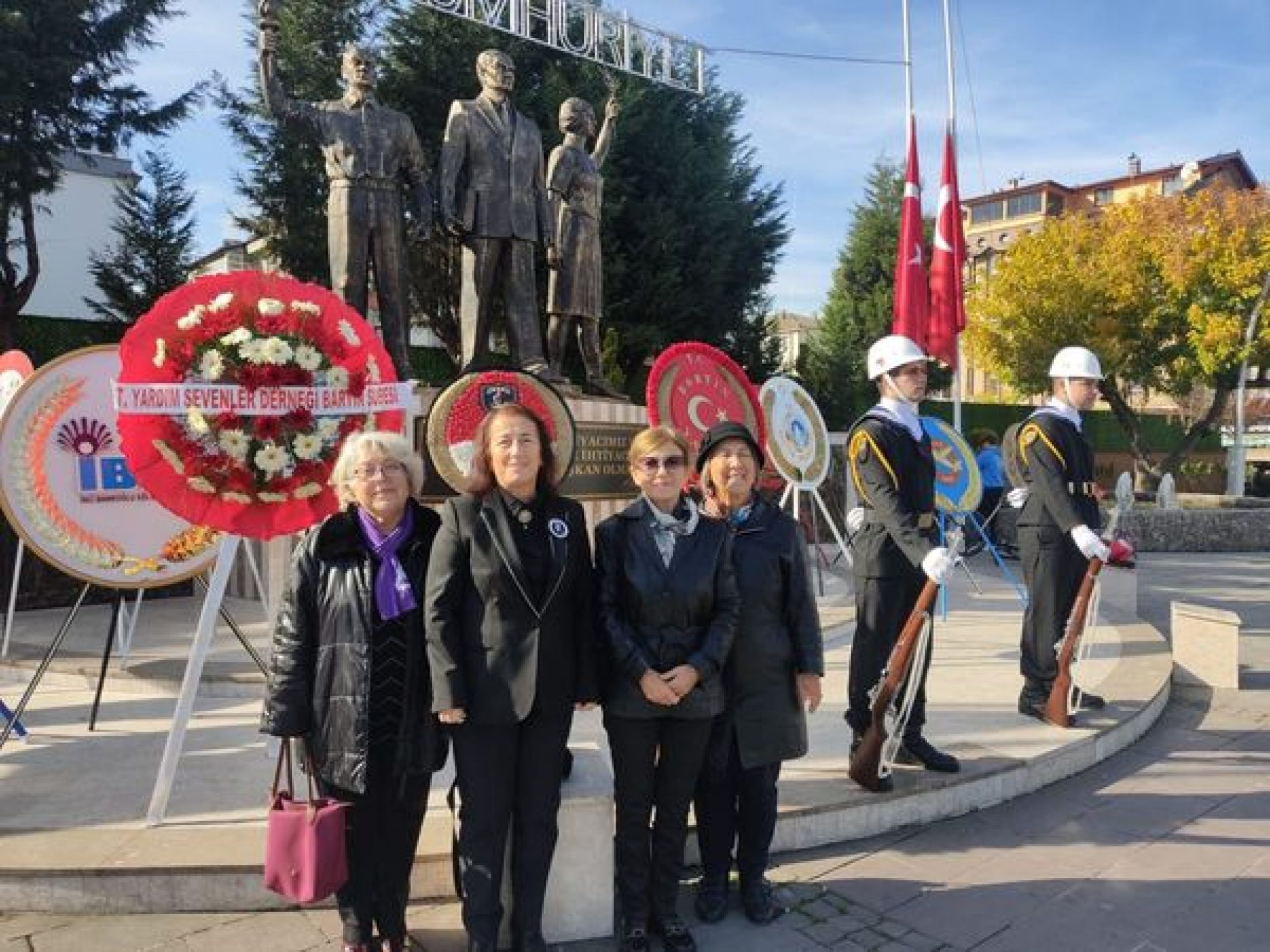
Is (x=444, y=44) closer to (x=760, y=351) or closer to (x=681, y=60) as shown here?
(x=681, y=60)

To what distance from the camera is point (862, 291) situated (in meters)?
25.4

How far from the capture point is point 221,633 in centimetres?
677

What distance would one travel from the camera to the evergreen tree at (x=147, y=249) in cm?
1440

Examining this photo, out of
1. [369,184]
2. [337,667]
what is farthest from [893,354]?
[369,184]

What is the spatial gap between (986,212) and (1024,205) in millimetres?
2588

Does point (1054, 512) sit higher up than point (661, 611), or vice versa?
point (1054, 512)

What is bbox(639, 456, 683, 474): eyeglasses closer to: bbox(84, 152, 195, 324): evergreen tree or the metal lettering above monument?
the metal lettering above monument

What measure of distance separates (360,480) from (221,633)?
16.6 feet

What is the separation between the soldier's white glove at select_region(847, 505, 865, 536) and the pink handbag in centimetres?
254

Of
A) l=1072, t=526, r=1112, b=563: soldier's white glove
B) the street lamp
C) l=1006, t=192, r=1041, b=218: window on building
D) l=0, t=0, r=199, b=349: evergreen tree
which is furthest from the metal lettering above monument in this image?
l=1006, t=192, r=1041, b=218: window on building

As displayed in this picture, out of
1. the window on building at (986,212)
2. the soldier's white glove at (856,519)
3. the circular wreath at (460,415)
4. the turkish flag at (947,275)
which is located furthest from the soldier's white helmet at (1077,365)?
the window on building at (986,212)

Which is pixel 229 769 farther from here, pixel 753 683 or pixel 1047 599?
pixel 1047 599

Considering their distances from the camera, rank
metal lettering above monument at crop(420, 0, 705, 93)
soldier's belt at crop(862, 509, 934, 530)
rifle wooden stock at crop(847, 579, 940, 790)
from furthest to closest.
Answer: metal lettering above monument at crop(420, 0, 705, 93)
soldier's belt at crop(862, 509, 934, 530)
rifle wooden stock at crop(847, 579, 940, 790)

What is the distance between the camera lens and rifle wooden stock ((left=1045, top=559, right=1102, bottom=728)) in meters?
4.46
